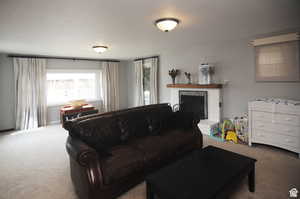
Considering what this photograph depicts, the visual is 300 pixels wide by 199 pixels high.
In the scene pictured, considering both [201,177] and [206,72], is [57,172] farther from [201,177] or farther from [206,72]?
[206,72]

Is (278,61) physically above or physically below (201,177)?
above

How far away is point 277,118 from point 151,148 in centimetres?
245

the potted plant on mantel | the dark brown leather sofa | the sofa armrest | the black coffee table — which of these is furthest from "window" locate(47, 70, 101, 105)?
the black coffee table

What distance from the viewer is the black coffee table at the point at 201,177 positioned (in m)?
1.51

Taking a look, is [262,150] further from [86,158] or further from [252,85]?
[86,158]

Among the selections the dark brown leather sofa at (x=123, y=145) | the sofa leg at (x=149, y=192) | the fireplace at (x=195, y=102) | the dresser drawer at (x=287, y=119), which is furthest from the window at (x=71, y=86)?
the dresser drawer at (x=287, y=119)

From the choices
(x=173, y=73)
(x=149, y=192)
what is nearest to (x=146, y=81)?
(x=173, y=73)

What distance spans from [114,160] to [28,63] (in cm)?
507

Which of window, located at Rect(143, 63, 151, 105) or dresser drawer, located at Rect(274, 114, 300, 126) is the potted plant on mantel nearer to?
window, located at Rect(143, 63, 151, 105)

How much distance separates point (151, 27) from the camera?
297cm

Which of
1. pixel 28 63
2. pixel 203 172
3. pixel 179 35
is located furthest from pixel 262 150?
pixel 28 63

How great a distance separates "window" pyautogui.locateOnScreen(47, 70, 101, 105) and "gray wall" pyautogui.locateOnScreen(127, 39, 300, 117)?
377cm

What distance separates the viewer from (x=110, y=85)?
707cm

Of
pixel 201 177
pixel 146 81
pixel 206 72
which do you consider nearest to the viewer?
pixel 201 177
